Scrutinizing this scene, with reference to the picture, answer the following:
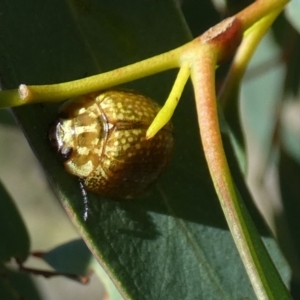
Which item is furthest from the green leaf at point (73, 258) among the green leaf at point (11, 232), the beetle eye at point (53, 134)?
the beetle eye at point (53, 134)

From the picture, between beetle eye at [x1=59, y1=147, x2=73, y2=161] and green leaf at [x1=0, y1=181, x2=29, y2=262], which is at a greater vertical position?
beetle eye at [x1=59, y1=147, x2=73, y2=161]

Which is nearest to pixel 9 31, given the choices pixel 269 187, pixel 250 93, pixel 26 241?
pixel 26 241

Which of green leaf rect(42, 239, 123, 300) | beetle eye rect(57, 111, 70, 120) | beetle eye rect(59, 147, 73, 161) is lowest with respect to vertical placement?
green leaf rect(42, 239, 123, 300)

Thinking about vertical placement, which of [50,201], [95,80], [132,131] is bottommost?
[50,201]

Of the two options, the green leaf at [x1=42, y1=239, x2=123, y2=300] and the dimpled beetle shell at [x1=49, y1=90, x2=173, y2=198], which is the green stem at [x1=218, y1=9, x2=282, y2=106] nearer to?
the dimpled beetle shell at [x1=49, y1=90, x2=173, y2=198]

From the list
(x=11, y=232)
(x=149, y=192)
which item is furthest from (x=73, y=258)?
(x=149, y=192)

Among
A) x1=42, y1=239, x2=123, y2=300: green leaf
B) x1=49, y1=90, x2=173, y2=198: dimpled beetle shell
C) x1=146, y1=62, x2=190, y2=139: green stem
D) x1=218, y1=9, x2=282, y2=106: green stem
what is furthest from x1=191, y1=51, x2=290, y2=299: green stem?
x1=42, y1=239, x2=123, y2=300: green leaf

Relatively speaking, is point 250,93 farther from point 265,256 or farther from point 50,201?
point 50,201

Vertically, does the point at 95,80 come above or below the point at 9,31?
below
